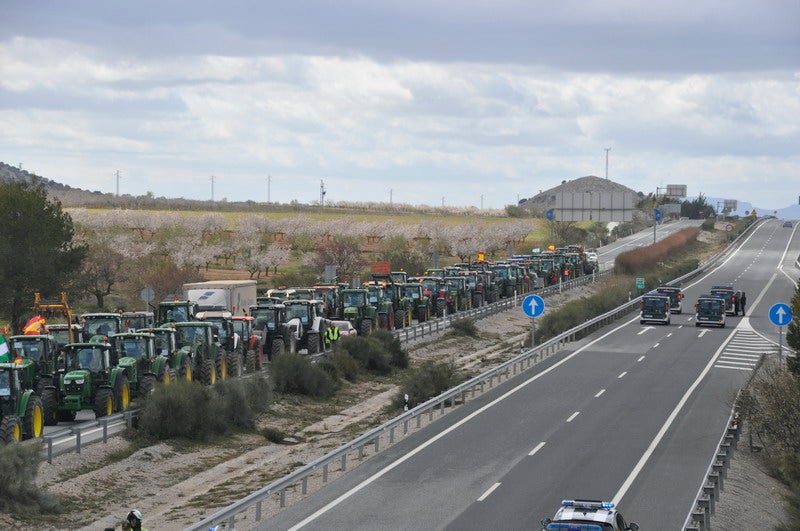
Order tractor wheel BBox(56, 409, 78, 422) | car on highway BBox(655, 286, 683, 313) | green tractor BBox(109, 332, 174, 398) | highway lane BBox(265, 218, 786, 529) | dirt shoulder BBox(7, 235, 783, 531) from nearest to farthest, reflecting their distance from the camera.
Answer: highway lane BBox(265, 218, 786, 529)
dirt shoulder BBox(7, 235, 783, 531)
tractor wheel BBox(56, 409, 78, 422)
green tractor BBox(109, 332, 174, 398)
car on highway BBox(655, 286, 683, 313)

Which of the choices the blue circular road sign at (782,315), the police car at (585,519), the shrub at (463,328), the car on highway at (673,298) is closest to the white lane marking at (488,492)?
the police car at (585,519)

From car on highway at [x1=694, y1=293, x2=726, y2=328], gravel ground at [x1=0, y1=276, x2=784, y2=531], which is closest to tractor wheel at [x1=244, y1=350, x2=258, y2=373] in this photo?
gravel ground at [x1=0, y1=276, x2=784, y2=531]

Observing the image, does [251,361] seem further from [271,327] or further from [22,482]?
[22,482]

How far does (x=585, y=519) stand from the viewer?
15711mm

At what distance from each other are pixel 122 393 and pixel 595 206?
2466 inches

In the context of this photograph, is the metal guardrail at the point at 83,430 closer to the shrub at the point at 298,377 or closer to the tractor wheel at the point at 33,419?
the tractor wheel at the point at 33,419

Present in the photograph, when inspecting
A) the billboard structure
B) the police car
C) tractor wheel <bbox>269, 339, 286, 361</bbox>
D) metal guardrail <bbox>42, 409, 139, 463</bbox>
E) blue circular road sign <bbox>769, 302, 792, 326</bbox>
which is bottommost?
metal guardrail <bbox>42, 409, 139, 463</bbox>

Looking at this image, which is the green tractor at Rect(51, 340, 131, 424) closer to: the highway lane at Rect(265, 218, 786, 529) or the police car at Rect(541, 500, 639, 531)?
the highway lane at Rect(265, 218, 786, 529)

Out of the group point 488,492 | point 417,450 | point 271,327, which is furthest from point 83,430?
point 271,327

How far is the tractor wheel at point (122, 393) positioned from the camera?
29.3 m

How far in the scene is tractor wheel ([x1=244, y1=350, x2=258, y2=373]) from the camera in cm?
3912

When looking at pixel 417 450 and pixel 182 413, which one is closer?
pixel 417 450

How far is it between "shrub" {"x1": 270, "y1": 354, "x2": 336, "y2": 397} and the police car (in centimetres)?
2253

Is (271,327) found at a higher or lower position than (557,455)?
higher
